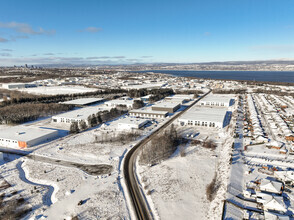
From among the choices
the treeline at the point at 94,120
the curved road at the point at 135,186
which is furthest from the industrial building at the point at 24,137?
the curved road at the point at 135,186

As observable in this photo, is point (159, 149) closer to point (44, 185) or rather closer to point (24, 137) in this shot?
point (44, 185)

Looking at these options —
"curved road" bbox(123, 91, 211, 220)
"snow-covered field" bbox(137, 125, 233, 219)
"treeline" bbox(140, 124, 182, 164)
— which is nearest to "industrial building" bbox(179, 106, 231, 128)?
"snow-covered field" bbox(137, 125, 233, 219)

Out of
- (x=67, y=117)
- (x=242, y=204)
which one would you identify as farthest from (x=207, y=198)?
(x=67, y=117)

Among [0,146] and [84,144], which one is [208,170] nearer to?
[84,144]

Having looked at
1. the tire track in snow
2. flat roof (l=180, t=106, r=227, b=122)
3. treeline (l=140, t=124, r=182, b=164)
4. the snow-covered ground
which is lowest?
the tire track in snow

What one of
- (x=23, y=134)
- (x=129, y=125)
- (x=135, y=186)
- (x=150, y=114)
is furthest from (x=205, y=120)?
(x=23, y=134)

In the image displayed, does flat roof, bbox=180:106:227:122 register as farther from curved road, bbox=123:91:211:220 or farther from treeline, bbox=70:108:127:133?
treeline, bbox=70:108:127:133
